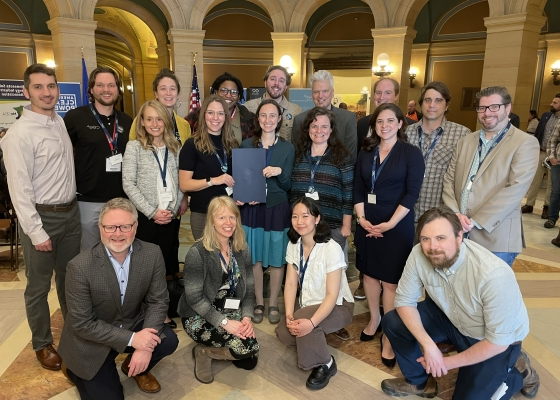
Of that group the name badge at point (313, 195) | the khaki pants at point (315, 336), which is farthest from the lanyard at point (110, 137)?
the khaki pants at point (315, 336)

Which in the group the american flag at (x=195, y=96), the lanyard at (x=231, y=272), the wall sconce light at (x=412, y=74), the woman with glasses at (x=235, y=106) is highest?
the wall sconce light at (x=412, y=74)

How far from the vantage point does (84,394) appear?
2193 millimetres

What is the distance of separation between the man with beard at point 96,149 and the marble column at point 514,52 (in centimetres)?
781

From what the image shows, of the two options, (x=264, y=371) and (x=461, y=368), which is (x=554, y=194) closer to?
(x=461, y=368)

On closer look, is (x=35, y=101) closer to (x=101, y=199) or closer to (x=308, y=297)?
(x=101, y=199)

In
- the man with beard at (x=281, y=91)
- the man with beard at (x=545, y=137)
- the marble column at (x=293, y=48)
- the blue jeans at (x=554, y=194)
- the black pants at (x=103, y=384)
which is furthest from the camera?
the marble column at (x=293, y=48)

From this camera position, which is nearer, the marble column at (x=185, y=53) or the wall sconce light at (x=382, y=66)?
the wall sconce light at (x=382, y=66)

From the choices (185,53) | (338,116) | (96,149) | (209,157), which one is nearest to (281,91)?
(338,116)

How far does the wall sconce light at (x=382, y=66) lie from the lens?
9.26 m

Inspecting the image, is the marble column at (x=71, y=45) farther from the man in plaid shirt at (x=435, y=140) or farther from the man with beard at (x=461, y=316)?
the man with beard at (x=461, y=316)

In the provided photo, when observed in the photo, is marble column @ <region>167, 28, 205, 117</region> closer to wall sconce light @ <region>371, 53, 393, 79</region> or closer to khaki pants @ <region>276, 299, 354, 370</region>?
wall sconce light @ <region>371, 53, 393, 79</region>

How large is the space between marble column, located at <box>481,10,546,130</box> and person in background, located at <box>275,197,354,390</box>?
7.17 meters

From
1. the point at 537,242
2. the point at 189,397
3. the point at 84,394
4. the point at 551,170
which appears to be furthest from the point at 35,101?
the point at 551,170

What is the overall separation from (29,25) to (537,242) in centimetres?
1383
